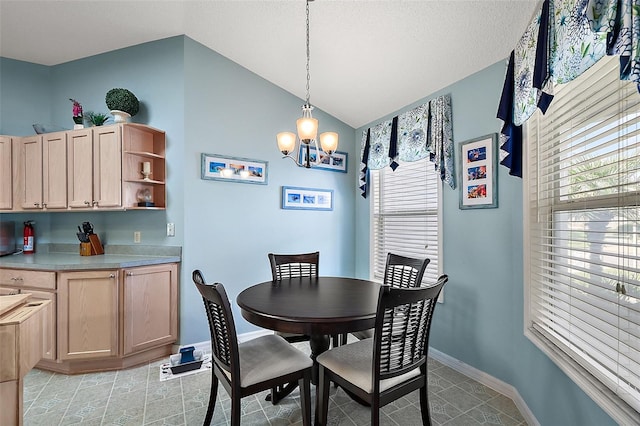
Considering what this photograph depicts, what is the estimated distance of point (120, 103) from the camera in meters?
2.88

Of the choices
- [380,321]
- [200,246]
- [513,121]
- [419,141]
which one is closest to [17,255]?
[200,246]

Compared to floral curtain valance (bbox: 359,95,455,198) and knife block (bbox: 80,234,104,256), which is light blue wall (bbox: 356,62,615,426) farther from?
knife block (bbox: 80,234,104,256)

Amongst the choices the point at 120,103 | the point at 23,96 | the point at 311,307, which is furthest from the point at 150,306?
the point at 23,96

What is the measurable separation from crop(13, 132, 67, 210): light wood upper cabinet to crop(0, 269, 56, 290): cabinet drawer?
0.69 metres

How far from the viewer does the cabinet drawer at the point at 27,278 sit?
2535mm

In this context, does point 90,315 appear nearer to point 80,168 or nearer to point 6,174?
point 80,168

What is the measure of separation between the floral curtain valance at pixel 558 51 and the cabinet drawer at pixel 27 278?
3643 millimetres

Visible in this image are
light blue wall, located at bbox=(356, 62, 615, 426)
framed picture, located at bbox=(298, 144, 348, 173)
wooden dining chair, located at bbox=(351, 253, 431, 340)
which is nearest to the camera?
light blue wall, located at bbox=(356, 62, 615, 426)

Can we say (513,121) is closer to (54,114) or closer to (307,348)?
(307,348)

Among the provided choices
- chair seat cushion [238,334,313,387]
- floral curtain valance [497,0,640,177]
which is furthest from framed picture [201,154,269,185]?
floral curtain valance [497,0,640,177]

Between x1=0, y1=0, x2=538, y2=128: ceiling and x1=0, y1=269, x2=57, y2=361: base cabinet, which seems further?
x1=0, y1=269, x2=57, y2=361: base cabinet

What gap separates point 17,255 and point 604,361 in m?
4.70

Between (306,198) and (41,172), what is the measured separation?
274cm

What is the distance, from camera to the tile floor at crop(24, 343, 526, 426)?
77.3 inches
